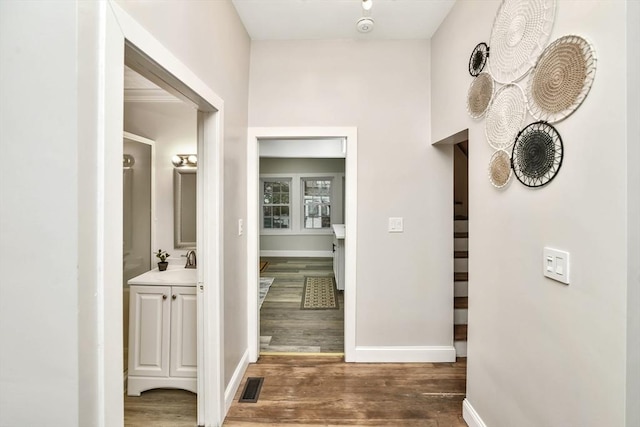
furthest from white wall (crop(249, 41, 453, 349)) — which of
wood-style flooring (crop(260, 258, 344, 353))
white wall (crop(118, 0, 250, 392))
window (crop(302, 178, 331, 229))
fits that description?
window (crop(302, 178, 331, 229))

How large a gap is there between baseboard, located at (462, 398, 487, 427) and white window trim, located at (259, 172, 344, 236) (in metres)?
5.39

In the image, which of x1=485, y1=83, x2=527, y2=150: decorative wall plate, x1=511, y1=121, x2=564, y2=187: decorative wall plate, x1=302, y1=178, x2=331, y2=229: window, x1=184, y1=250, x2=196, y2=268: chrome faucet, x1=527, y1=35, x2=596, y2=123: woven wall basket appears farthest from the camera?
x1=302, y1=178, x2=331, y2=229: window

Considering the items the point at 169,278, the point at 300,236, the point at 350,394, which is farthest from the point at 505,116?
the point at 300,236

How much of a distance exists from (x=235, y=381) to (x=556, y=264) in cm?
206

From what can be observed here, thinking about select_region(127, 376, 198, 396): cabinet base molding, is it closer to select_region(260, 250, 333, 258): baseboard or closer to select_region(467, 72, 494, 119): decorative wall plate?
select_region(467, 72, 494, 119): decorative wall plate

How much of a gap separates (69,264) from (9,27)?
633 millimetres

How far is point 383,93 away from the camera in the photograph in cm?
245

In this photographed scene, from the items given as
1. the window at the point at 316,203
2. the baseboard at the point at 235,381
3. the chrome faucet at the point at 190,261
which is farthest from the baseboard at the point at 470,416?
the window at the point at 316,203

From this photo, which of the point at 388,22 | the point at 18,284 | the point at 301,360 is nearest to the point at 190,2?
the point at 18,284

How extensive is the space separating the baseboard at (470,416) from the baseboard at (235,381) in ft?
4.97

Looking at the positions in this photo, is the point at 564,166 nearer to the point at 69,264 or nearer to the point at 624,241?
the point at 624,241

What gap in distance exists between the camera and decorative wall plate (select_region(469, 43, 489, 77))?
162 centimetres

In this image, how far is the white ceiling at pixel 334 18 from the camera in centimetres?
201

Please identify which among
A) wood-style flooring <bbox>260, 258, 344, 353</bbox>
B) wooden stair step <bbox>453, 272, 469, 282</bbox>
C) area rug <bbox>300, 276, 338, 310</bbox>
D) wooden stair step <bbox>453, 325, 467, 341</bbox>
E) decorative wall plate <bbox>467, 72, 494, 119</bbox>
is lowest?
wood-style flooring <bbox>260, 258, 344, 353</bbox>
